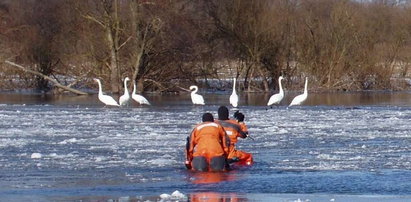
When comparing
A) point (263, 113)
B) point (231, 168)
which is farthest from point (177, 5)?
point (231, 168)

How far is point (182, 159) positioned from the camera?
50.3 ft

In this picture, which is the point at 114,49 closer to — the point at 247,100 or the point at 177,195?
the point at 247,100

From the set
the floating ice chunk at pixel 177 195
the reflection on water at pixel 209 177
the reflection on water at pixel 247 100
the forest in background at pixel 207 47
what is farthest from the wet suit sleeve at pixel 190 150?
the forest in background at pixel 207 47

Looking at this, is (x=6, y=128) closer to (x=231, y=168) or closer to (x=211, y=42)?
(x=231, y=168)

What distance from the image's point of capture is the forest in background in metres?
43.0

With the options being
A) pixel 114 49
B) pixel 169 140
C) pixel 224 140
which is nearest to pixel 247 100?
pixel 114 49

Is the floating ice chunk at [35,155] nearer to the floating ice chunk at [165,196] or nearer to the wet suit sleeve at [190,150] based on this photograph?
the wet suit sleeve at [190,150]

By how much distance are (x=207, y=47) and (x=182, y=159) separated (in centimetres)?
3143

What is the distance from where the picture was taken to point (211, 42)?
154 feet

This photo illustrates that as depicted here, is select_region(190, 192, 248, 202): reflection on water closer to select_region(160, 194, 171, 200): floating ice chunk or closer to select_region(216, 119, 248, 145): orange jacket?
select_region(160, 194, 171, 200): floating ice chunk

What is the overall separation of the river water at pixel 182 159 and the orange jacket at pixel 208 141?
360mm

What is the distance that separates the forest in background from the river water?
17.0 meters

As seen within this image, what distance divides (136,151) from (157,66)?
2778 centimetres

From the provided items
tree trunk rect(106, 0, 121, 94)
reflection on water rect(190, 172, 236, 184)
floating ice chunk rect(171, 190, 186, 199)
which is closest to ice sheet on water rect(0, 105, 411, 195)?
reflection on water rect(190, 172, 236, 184)
